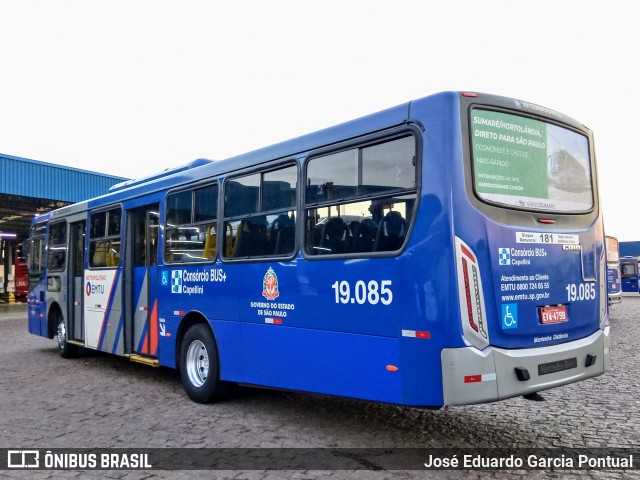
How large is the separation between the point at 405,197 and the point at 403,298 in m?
0.86

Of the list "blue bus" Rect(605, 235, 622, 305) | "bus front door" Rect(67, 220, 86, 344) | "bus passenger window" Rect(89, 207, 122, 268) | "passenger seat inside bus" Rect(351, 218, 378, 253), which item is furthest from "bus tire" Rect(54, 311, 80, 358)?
"blue bus" Rect(605, 235, 622, 305)

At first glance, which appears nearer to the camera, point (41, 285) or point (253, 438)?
point (253, 438)

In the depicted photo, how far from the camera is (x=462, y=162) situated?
4.61 metres

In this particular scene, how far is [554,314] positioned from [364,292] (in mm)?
1731

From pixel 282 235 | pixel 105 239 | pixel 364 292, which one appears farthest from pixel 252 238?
pixel 105 239

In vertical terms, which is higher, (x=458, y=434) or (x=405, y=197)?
(x=405, y=197)

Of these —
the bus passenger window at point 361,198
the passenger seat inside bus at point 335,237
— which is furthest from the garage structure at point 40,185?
the passenger seat inside bus at point 335,237

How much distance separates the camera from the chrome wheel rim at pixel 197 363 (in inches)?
287

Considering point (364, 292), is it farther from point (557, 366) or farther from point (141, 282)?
point (141, 282)

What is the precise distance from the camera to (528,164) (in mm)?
5180

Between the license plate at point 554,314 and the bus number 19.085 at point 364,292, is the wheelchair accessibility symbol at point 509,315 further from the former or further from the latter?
the bus number 19.085 at point 364,292

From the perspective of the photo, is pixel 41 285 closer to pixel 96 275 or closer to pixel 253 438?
pixel 96 275

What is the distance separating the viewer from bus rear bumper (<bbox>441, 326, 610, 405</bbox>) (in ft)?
14.3

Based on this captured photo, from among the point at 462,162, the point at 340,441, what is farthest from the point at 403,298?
the point at 340,441
